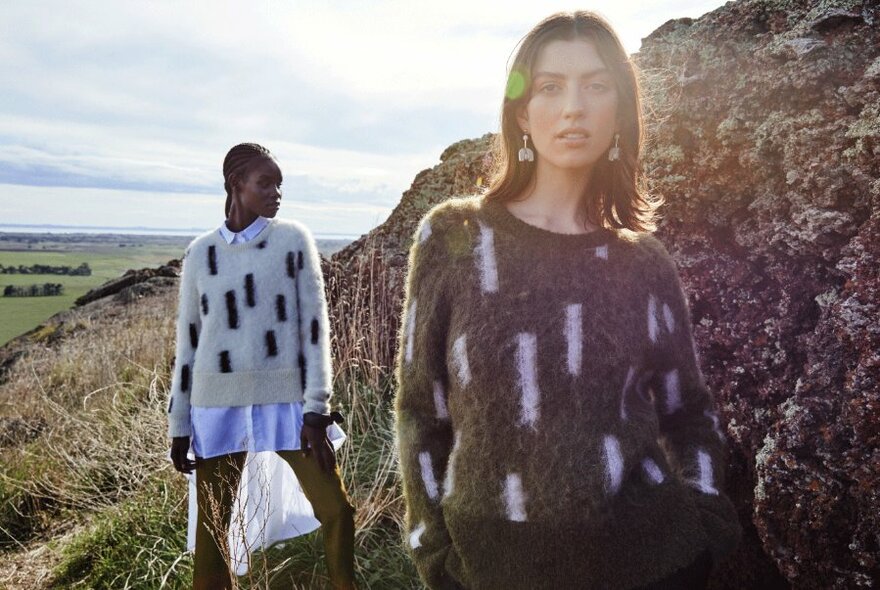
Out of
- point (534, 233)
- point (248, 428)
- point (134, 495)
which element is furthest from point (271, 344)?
point (134, 495)

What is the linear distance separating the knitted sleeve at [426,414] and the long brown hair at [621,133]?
253 mm

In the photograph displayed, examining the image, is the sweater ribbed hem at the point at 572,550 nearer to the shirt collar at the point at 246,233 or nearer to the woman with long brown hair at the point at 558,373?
the woman with long brown hair at the point at 558,373

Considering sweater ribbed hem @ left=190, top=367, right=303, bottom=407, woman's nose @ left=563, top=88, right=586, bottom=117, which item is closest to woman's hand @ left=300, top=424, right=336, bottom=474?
Answer: sweater ribbed hem @ left=190, top=367, right=303, bottom=407

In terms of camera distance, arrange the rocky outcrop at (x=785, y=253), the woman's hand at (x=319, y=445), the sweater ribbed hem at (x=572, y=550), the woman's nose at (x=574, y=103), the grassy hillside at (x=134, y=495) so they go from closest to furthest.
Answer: the sweater ribbed hem at (x=572, y=550) → the woman's nose at (x=574, y=103) → the rocky outcrop at (x=785, y=253) → the woman's hand at (x=319, y=445) → the grassy hillside at (x=134, y=495)

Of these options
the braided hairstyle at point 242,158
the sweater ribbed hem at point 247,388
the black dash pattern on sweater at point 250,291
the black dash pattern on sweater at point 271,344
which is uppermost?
the braided hairstyle at point 242,158

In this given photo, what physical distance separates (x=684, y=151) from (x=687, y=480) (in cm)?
148

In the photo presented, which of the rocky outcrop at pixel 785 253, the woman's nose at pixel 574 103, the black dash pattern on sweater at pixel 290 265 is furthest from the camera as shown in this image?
the black dash pattern on sweater at pixel 290 265

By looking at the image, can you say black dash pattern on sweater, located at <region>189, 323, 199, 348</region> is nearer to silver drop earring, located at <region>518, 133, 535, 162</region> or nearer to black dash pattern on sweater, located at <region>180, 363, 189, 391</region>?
black dash pattern on sweater, located at <region>180, 363, 189, 391</region>

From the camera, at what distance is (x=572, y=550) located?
138 centimetres

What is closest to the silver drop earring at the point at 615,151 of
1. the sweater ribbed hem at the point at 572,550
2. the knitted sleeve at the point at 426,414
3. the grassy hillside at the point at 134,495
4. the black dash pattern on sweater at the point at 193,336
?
the knitted sleeve at the point at 426,414

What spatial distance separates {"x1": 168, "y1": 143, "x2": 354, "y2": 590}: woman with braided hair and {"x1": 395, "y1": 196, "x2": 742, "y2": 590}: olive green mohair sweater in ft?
3.49

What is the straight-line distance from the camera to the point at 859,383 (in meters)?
1.76

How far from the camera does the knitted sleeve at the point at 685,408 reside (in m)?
1.55

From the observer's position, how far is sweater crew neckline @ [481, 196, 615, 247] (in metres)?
1.53
